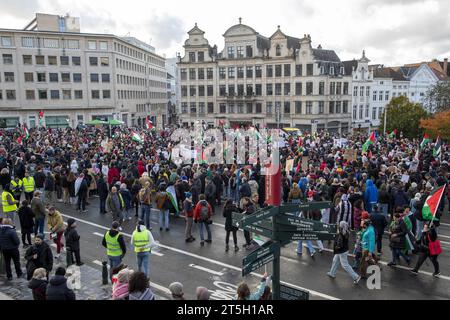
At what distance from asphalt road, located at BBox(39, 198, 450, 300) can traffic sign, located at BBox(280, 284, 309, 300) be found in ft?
12.1

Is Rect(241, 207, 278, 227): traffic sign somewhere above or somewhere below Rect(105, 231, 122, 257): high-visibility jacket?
above

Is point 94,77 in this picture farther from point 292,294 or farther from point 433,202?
point 292,294

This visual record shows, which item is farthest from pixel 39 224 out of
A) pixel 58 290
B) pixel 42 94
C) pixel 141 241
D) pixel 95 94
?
pixel 95 94

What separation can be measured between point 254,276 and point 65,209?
1019 centimetres

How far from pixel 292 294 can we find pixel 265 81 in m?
53.6

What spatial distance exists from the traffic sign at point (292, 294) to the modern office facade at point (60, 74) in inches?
2053

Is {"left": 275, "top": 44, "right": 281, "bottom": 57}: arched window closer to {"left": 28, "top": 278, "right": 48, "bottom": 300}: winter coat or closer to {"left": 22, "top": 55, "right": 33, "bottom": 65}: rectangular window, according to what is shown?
{"left": 22, "top": 55, "right": 33, "bottom": 65}: rectangular window

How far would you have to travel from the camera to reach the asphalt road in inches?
362

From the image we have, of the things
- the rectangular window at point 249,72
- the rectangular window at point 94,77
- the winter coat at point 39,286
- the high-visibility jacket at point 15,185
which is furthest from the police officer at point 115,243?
the rectangular window at point 94,77

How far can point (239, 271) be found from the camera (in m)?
10.5

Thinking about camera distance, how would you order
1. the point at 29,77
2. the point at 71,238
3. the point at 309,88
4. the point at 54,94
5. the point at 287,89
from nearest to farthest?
the point at 71,238, the point at 309,88, the point at 287,89, the point at 29,77, the point at 54,94

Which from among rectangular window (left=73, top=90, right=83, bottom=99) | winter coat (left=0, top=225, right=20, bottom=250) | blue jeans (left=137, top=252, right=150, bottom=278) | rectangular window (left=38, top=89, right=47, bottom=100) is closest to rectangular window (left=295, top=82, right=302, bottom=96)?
rectangular window (left=73, top=90, right=83, bottom=99)

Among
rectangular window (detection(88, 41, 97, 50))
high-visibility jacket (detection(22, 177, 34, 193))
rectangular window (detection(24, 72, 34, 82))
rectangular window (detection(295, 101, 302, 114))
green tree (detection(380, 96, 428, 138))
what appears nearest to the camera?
high-visibility jacket (detection(22, 177, 34, 193))

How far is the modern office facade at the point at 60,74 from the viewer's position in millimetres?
58125
